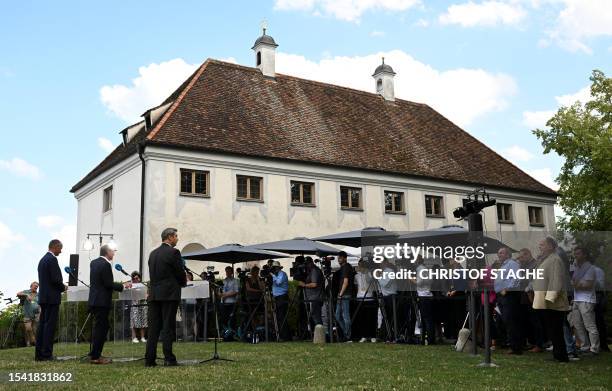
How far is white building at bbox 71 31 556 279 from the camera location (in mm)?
27391

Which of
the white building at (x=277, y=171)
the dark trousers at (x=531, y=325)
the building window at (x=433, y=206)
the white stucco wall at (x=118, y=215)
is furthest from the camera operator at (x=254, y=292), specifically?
the building window at (x=433, y=206)

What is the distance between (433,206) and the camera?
112 feet

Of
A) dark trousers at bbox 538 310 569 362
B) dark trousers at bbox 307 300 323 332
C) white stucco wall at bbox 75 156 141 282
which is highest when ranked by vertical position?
white stucco wall at bbox 75 156 141 282

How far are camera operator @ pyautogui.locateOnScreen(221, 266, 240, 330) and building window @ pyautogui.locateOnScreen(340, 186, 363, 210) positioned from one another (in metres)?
12.7

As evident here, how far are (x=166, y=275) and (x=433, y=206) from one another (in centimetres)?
2534

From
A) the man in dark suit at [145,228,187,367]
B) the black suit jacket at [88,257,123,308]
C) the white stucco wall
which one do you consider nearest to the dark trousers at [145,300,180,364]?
the man in dark suit at [145,228,187,367]

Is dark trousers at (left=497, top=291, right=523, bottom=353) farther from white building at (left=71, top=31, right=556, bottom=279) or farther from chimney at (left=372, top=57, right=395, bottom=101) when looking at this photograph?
chimney at (left=372, top=57, right=395, bottom=101)

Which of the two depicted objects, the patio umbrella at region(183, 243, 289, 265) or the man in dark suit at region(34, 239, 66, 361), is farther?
the patio umbrella at region(183, 243, 289, 265)

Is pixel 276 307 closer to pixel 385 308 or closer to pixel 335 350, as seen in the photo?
pixel 385 308

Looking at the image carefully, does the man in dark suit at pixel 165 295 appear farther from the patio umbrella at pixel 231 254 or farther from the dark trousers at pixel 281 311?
the patio umbrella at pixel 231 254

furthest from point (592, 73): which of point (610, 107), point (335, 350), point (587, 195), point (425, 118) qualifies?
point (335, 350)

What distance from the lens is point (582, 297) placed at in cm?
1259

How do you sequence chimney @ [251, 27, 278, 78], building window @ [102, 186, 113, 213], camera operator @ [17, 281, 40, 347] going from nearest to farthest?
camera operator @ [17, 281, 40, 347] < building window @ [102, 186, 113, 213] < chimney @ [251, 27, 278, 78]

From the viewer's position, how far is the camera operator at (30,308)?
21516 millimetres
